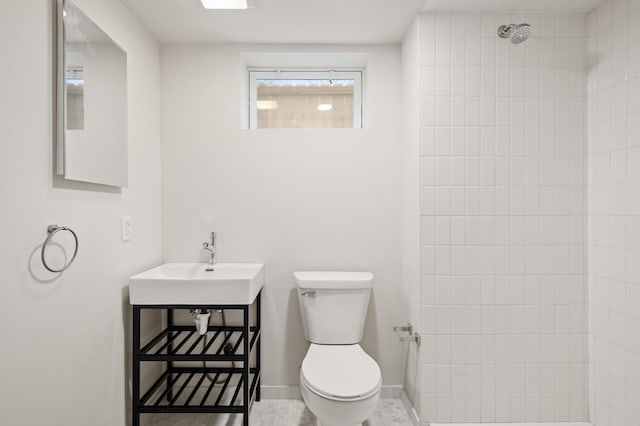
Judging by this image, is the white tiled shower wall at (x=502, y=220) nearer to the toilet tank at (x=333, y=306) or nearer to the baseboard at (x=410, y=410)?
the baseboard at (x=410, y=410)

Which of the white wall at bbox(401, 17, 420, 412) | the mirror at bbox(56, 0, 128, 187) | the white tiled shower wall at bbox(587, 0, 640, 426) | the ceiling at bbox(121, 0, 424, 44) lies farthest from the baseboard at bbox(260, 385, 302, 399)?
the ceiling at bbox(121, 0, 424, 44)

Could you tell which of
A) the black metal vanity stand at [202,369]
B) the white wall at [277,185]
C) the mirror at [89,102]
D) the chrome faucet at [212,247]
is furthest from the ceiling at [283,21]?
the black metal vanity stand at [202,369]

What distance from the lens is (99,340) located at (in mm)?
1552

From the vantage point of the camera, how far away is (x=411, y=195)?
201cm

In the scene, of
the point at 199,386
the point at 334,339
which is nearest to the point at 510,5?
the point at 334,339

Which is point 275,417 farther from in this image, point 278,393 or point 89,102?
point 89,102

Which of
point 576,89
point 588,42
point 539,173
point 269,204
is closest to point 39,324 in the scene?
point 269,204

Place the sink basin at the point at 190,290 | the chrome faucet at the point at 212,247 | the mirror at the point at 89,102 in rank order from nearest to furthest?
1. the mirror at the point at 89,102
2. the sink basin at the point at 190,290
3. the chrome faucet at the point at 212,247

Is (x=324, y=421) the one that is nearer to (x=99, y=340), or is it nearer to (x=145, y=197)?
(x=99, y=340)

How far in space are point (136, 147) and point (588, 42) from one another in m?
2.36

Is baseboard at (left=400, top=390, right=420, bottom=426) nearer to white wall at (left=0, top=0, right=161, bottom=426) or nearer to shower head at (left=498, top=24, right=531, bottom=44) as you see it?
white wall at (left=0, top=0, right=161, bottom=426)

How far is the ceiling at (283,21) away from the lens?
1807 mm

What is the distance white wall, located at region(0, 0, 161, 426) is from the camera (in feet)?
3.60

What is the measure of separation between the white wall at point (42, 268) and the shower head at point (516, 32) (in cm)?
178
